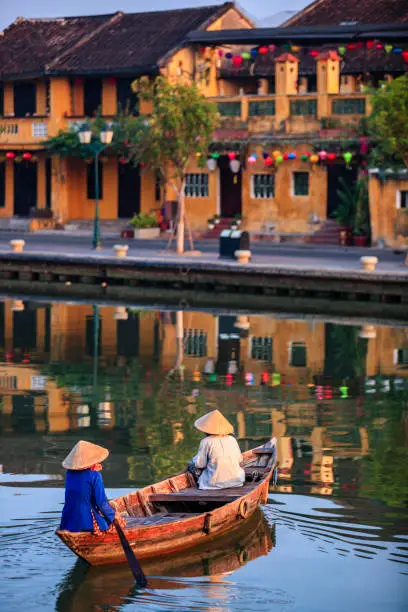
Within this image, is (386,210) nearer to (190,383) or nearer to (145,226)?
(145,226)

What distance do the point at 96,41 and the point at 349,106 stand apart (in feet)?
41.6

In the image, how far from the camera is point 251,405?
23797mm

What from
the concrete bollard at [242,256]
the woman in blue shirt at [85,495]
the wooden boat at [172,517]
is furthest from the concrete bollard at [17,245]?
the woman in blue shirt at [85,495]

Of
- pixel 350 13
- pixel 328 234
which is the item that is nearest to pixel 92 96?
pixel 350 13

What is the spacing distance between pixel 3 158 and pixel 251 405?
33404mm

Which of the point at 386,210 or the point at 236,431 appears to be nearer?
the point at 236,431

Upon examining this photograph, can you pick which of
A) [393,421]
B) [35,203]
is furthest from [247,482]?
[35,203]

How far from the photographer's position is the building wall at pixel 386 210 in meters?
44.4

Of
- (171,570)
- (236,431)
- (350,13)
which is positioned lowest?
(171,570)

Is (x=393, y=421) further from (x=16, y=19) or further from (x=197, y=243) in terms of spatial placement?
(x=16, y=19)

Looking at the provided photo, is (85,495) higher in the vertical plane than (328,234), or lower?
lower

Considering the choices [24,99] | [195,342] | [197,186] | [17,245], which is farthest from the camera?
[24,99]

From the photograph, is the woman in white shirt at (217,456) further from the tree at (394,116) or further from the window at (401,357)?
the tree at (394,116)

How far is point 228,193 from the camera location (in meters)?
49.8
